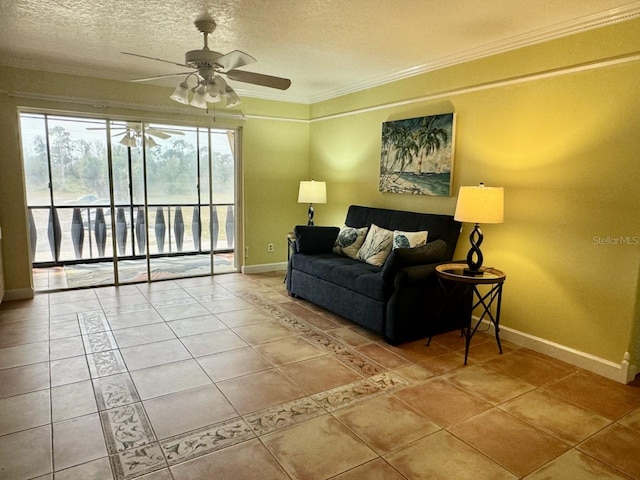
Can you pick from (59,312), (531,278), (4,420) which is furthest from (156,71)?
(531,278)

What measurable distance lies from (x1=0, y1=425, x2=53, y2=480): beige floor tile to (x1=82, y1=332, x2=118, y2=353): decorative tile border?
107 centimetres

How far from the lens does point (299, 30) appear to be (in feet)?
10.7

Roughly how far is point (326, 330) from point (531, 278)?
1.81 meters

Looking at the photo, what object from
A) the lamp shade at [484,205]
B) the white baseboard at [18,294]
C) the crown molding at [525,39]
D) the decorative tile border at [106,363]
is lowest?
the decorative tile border at [106,363]

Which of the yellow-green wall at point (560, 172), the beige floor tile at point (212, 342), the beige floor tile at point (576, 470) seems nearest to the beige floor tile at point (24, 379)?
the beige floor tile at point (212, 342)

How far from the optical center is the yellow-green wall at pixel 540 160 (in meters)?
2.85

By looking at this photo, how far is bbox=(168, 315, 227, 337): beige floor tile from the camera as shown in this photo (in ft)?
12.1

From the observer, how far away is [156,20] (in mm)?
3090

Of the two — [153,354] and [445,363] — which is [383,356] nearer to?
[445,363]

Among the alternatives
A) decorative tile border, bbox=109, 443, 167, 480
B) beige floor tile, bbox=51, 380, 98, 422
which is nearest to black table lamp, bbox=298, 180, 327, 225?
beige floor tile, bbox=51, 380, 98, 422

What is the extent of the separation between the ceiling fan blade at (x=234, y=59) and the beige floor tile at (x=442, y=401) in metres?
2.45

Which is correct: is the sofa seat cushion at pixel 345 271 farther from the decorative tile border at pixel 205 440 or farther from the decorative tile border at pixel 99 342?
the decorative tile border at pixel 99 342

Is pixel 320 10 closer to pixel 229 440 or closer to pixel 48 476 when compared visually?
pixel 229 440

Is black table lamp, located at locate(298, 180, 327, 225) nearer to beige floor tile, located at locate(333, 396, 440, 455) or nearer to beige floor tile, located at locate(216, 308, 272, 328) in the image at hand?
beige floor tile, located at locate(216, 308, 272, 328)
